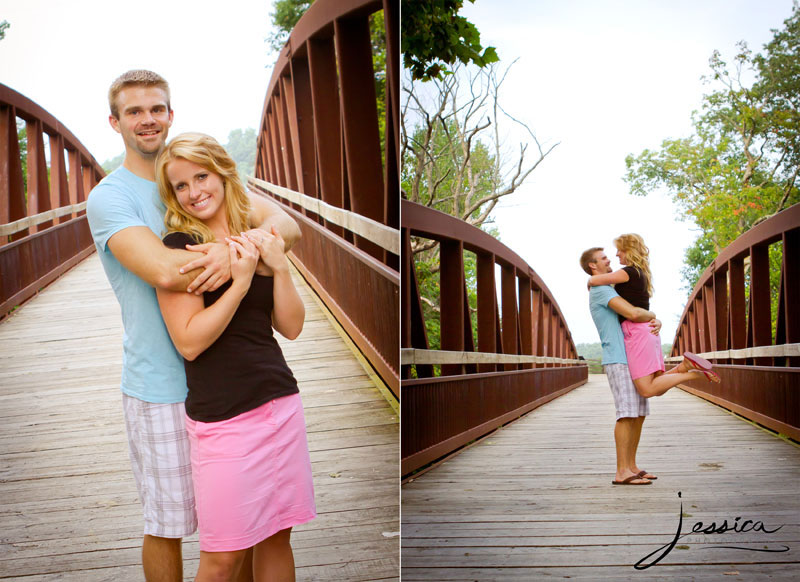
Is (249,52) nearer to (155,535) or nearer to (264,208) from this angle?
(264,208)

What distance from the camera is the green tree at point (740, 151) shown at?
7.14 ft

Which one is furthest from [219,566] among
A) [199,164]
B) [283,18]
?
[283,18]

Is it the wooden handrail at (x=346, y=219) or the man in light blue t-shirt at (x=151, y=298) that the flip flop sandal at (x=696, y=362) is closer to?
the wooden handrail at (x=346, y=219)

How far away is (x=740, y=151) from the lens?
2229mm

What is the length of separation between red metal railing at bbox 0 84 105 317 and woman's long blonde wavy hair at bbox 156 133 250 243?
58cm

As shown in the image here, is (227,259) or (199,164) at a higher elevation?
(199,164)

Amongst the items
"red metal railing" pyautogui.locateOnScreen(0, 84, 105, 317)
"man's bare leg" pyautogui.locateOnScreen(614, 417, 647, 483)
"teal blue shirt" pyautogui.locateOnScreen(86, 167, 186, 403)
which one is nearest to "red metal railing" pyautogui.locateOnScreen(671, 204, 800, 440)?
"man's bare leg" pyautogui.locateOnScreen(614, 417, 647, 483)

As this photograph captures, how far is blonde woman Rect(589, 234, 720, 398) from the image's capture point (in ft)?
7.24

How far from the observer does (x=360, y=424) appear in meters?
2.27

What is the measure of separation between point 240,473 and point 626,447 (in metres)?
1.23

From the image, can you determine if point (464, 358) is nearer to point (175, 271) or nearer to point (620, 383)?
point (620, 383)

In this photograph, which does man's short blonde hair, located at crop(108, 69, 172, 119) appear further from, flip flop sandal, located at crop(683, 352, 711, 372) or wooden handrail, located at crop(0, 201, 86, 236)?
flip flop sandal, located at crop(683, 352, 711, 372)

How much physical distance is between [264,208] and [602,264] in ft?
3.58

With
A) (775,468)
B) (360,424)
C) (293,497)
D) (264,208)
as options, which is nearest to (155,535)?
(293,497)
